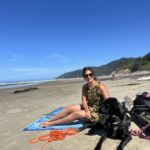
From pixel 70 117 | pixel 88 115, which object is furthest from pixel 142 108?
pixel 70 117

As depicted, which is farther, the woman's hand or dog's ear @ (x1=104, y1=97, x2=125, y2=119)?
the woman's hand

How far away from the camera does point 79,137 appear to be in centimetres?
521

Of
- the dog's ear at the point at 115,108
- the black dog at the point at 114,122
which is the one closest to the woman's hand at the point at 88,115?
the black dog at the point at 114,122

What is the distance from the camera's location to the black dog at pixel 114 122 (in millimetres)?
4660

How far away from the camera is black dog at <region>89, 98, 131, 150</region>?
15.3ft

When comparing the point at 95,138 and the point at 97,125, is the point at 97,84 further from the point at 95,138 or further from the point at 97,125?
the point at 95,138

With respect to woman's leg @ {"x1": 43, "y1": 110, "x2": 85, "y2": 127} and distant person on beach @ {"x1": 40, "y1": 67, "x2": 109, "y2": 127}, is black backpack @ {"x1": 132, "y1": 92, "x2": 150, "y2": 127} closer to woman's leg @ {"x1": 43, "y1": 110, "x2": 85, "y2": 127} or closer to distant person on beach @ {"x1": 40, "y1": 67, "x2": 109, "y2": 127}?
distant person on beach @ {"x1": 40, "y1": 67, "x2": 109, "y2": 127}

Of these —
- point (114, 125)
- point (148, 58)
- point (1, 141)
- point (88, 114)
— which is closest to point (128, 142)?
point (114, 125)

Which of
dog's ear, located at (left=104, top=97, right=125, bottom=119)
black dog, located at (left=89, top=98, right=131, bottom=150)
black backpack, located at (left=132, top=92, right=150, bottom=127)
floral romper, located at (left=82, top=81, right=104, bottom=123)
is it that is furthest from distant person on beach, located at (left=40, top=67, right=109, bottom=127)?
black backpack, located at (left=132, top=92, right=150, bottom=127)

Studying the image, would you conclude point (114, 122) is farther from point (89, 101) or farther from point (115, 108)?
point (89, 101)

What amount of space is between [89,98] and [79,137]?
1151mm

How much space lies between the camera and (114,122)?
4.91 metres

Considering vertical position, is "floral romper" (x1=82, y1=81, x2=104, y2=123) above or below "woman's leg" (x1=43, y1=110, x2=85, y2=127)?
above

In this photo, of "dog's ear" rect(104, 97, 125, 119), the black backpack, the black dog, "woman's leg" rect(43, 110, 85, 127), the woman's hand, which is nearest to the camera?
the black dog
